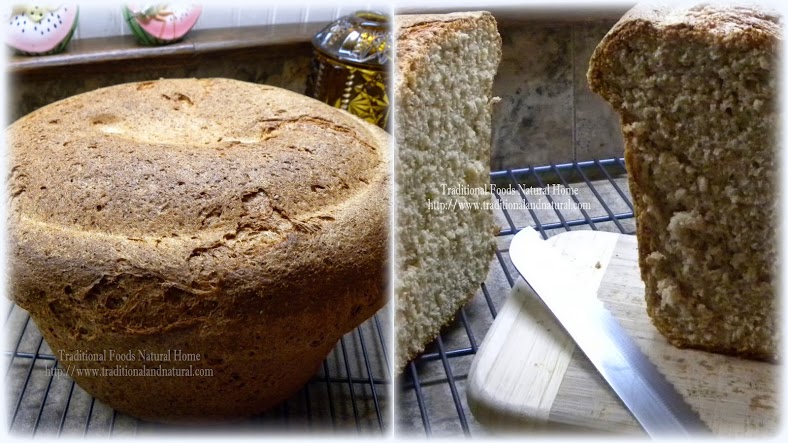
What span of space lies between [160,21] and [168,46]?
59 mm

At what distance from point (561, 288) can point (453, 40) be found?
35cm

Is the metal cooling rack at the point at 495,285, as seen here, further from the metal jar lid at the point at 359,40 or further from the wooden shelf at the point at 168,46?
the wooden shelf at the point at 168,46

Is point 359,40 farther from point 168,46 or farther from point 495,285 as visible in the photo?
point 495,285

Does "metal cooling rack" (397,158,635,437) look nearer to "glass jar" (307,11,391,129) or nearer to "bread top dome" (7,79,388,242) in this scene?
"bread top dome" (7,79,388,242)

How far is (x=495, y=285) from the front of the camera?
110 cm

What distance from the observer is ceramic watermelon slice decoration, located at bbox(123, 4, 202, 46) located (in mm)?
1606

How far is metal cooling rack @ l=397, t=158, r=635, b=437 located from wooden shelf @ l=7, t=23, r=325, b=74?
85 cm

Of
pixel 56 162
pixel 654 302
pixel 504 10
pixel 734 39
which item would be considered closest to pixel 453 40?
pixel 504 10

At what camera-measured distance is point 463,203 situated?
1.04 m

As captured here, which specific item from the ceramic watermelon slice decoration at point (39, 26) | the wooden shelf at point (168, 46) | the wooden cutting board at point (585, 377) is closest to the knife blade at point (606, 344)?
the wooden cutting board at point (585, 377)

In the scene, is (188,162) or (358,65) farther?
(358,65)

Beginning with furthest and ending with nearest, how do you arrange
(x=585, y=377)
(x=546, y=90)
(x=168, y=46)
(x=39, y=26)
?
(x=168, y=46), (x=39, y=26), (x=585, y=377), (x=546, y=90)

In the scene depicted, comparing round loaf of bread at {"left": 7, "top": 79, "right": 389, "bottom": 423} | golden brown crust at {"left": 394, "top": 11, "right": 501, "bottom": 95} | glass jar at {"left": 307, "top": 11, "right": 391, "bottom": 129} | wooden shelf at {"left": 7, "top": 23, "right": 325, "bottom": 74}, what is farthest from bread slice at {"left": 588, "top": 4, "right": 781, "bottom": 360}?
wooden shelf at {"left": 7, "top": 23, "right": 325, "bottom": 74}

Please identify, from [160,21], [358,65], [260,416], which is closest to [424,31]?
[260,416]
